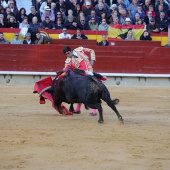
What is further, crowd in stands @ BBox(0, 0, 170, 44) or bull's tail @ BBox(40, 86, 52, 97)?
crowd in stands @ BBox(0, 0, 170, 44)

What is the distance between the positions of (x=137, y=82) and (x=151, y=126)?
687 centimetres

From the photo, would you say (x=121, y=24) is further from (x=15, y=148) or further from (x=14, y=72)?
(x=15, y=148)

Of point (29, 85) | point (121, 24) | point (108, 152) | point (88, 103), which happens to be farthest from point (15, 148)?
point (121, 24)

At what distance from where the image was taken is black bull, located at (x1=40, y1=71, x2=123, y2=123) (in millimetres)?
9875

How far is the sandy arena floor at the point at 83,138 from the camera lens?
7.29 metres

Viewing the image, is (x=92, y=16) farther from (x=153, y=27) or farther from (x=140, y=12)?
(x=153, y=27)

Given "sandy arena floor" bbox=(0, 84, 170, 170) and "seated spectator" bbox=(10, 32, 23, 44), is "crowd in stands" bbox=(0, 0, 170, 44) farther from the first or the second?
"sandy arena floor" bbox=(0, 84, 170, 170)

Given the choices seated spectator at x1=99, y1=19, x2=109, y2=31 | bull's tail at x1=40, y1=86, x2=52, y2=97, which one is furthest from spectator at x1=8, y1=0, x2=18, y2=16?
bull's tail at x1=40, y1=86, x2=52, y2=97

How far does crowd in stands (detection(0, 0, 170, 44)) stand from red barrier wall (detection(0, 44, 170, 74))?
39 cm

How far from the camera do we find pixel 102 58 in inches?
671

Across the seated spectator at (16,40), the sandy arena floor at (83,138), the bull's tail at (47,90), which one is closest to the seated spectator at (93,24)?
the seated spectator at (16,40)

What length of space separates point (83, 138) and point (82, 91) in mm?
1308

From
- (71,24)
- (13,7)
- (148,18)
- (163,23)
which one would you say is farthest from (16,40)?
(163,23)

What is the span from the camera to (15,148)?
316 inches
